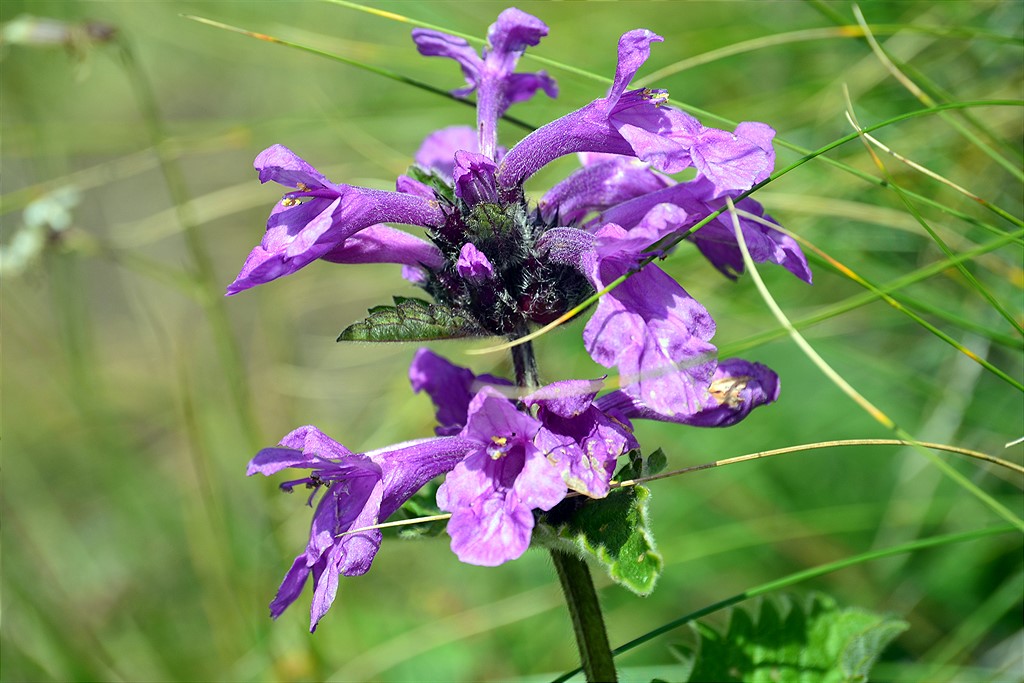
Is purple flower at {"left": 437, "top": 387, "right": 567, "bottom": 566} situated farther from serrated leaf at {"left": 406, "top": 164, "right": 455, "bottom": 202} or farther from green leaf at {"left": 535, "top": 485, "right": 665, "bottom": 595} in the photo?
serrated leaf at {"left": 406, "top": 164, "right": 455, "bottom": 202}

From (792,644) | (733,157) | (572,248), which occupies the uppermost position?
(733,157)

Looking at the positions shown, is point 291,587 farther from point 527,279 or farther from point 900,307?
point 900,307

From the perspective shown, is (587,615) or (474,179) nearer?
(474,179)

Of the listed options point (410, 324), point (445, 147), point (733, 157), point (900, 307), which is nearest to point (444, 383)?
point (410, 324)

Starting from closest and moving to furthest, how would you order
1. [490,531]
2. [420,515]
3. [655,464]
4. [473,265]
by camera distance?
[490,531], [473,265], [655,464], [420,515]

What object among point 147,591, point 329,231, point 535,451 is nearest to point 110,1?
point 147,591

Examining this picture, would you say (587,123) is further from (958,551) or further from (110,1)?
(110,1)
